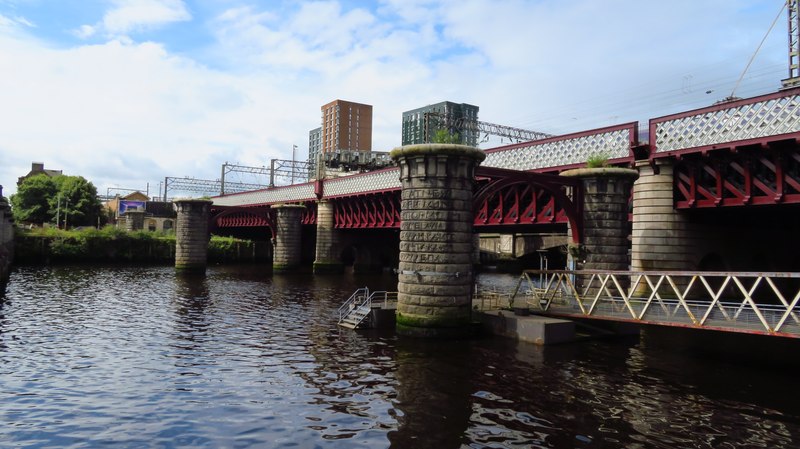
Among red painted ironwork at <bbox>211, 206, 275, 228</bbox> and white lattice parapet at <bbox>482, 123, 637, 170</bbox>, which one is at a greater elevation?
white lattice parapet at <bbox>482, 123, 637, 170</bbox>

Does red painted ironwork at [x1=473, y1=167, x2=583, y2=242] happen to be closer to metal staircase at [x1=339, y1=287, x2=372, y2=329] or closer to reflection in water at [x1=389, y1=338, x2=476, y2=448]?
reflection in water at [x1=389, y1=338, x2=476, y2=448]

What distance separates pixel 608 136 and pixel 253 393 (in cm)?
2900

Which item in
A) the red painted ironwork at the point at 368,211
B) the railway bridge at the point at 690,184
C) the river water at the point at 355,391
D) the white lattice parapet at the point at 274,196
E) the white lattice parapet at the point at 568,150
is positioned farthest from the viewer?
the white lattice parapet at the point at 274,196

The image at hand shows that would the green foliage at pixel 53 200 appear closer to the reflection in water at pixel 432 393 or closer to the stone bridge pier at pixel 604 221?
the reflection in water at pixel 432 393

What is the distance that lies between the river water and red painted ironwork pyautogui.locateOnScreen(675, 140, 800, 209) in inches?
406

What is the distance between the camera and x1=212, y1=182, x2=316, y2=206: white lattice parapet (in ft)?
254

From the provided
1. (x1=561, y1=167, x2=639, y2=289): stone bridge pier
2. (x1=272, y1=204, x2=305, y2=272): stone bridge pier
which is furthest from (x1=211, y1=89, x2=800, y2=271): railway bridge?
(x1=272, y1=204, x2=305, y2=272): stone bridge pier

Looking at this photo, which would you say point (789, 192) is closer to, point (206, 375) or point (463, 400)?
point (463, 400)

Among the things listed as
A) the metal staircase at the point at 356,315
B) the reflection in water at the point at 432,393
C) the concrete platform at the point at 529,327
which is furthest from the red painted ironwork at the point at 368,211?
the reflection in water at the point at 432,393

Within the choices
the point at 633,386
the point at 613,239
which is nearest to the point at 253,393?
the point at 633,386

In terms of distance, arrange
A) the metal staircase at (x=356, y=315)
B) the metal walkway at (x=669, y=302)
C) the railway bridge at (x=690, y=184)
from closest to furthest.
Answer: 1. the metal walkway at (x=669, y=302)
2. the railway bridge at (x=690, y=184)
3. the metal staircase at (x=356, y=315)

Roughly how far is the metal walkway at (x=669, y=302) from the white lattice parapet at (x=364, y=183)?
2659 cm

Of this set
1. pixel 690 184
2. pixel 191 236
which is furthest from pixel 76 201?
pixel 690 184

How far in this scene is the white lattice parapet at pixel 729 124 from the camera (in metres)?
27.7
